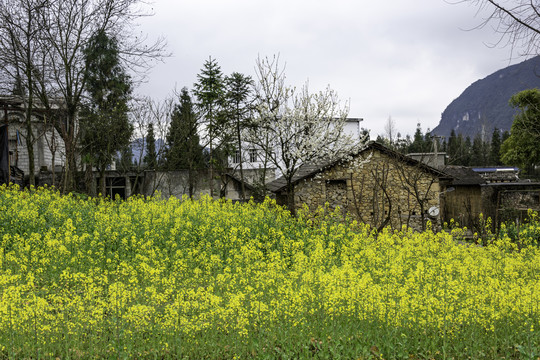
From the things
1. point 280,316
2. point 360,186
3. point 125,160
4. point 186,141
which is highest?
point 186,141

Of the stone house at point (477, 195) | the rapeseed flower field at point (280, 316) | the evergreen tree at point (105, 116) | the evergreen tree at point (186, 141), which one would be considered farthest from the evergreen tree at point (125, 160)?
the rapeseed flower field at point (280, 316)

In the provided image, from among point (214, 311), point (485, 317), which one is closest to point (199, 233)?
point (214, 311)

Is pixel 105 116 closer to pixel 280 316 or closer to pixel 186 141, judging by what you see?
pixel 186 141

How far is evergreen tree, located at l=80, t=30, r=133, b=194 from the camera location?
2700 cm

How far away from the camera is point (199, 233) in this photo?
36.4 ft

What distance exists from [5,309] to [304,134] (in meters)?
16.9

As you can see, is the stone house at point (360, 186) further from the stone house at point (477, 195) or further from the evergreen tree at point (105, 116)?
the evergreen tree at point (105, 116)

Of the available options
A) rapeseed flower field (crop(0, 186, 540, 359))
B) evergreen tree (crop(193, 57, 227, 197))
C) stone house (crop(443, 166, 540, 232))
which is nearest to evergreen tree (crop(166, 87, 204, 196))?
evergreen tree (crop(193, 57, 227, 197))

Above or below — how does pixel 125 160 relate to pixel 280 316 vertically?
above

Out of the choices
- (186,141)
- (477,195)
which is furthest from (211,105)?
(477,195)

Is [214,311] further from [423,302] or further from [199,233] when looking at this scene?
[199,233]

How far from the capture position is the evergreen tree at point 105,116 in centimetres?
2700

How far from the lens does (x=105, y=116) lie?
88.9 feet

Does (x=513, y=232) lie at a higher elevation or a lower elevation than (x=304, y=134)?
lower
